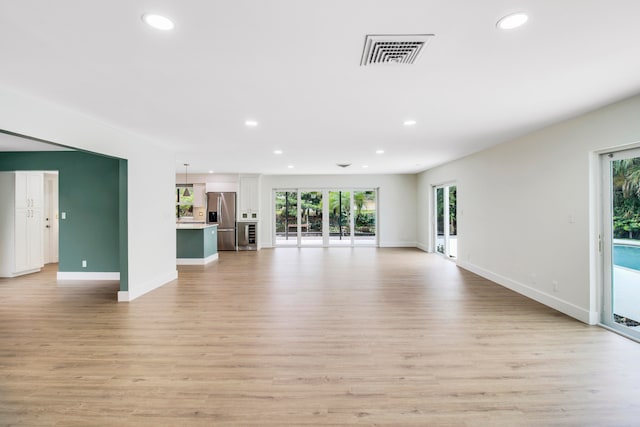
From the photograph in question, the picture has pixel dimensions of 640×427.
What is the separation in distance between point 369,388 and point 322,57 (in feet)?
8.14

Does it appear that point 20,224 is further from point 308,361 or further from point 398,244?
point 398,244

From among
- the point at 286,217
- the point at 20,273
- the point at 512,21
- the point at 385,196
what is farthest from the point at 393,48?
the point at 286,217

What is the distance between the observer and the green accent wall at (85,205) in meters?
5.93

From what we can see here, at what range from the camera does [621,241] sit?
353 cm

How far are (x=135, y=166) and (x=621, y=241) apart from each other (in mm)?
6396

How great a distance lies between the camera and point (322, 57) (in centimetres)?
227

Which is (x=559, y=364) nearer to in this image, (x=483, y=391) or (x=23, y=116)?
(x=483, y=391)

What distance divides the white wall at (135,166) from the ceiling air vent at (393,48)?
3184 mm

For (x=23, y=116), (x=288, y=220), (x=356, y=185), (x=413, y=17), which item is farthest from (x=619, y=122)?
(x=288, y=220)

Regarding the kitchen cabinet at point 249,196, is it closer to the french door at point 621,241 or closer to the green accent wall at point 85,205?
the green accent wall at point 85,205

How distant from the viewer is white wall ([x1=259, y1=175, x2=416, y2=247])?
10.7m

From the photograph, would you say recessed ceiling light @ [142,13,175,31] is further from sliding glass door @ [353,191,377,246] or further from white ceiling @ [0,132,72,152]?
sliding glass door @ [353,191,377,246]

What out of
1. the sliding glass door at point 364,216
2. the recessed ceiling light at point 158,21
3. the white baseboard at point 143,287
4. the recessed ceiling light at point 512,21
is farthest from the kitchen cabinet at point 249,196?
the recessed ceiling light at point 512,21

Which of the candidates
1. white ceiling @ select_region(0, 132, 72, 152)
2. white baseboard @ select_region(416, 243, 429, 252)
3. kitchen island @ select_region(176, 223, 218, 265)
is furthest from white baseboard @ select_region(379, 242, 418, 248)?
white ceiling @ select_region(0, 132, 72, 152)
